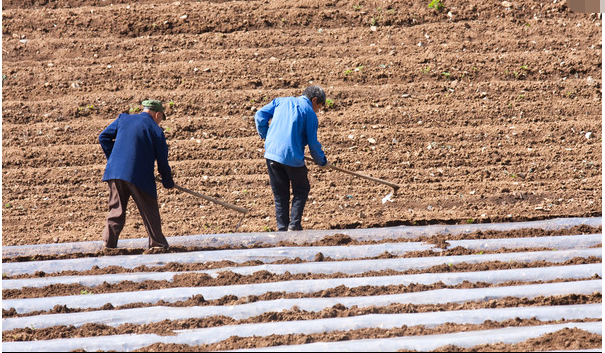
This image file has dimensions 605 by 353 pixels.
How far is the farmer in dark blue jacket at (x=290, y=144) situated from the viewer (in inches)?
229

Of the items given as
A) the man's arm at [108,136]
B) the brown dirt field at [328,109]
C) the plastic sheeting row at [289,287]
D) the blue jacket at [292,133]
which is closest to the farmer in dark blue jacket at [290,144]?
the blue jacket at [292,133]

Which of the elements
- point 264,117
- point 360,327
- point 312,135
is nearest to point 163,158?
point 264,117

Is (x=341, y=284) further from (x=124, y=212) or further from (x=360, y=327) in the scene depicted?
(x=124, y=212)

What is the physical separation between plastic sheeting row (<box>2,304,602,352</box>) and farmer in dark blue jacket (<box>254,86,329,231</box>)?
2130 millimetres

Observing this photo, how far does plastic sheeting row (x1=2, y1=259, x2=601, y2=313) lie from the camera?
4.38 metres

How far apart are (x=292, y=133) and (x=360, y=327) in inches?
91.6

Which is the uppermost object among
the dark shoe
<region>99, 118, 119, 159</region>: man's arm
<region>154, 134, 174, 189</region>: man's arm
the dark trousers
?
<region>99, 118, 119, 159</region>: man's arm

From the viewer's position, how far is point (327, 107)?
8445mm

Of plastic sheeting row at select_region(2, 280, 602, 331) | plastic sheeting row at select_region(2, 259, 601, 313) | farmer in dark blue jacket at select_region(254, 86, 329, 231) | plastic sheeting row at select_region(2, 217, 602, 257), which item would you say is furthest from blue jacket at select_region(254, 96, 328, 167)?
plastic sheeting row at select_region(2, 280, 602, 331)

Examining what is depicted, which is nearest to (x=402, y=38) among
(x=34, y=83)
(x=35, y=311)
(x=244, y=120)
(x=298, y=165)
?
(x=244, y=120)

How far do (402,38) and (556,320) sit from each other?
5.99 metres

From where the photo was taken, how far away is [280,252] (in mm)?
5262

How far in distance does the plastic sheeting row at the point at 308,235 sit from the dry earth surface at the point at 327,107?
16 cm

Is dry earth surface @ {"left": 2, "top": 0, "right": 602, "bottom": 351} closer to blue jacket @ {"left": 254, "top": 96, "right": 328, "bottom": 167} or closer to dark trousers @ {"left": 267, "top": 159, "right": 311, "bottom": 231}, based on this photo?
dark trousers @ {"left": 267, "top": 159, "right": 311, "bottom": 231}
